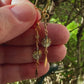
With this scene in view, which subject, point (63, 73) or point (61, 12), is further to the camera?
point (61, 12)

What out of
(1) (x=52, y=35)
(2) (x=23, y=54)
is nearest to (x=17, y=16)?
(1) (x=52, y=35)

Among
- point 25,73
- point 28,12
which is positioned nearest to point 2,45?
point 25,73

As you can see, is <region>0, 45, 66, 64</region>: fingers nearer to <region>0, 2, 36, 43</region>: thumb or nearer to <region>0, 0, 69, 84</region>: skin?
<region>0, 0, 69, 84</region>: skin

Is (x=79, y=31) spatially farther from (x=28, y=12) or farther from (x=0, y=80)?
(x=28, y=12)

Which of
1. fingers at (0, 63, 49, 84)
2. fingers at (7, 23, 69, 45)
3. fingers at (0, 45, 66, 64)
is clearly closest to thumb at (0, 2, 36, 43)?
fingers at (7, 23, 69, 45)

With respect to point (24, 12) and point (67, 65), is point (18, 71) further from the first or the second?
point (67, 65)

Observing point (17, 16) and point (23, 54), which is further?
point (23, 54)
